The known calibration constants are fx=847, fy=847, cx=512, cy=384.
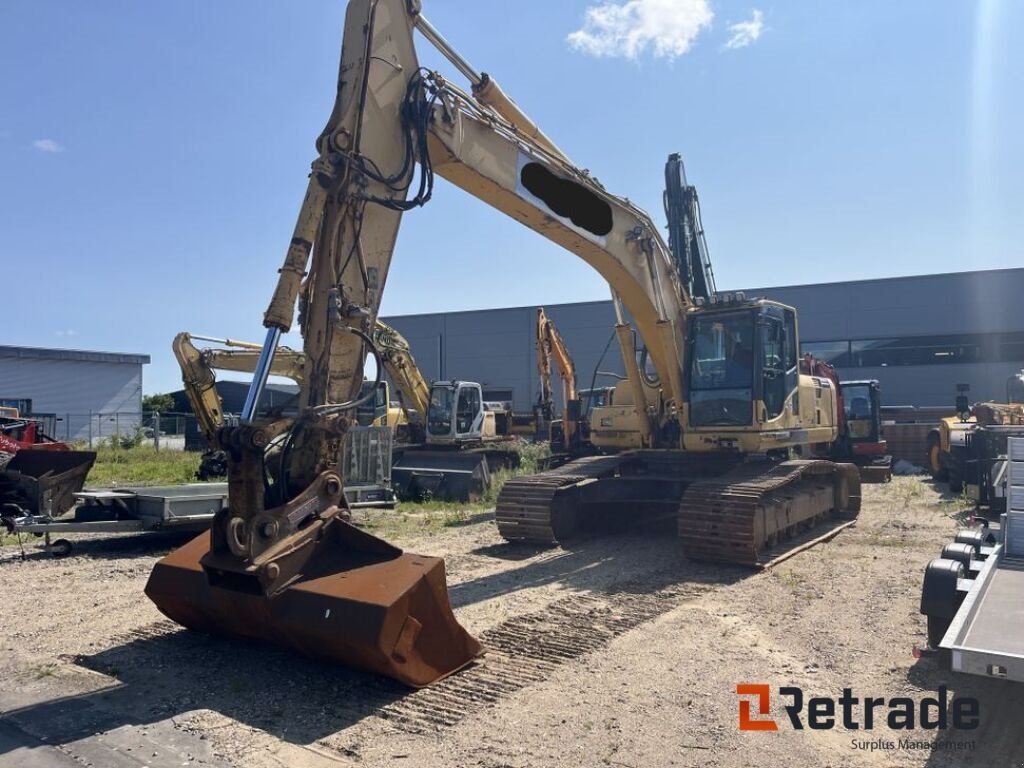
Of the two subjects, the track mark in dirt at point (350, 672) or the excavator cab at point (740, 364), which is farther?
the excavator cab at point (740, 364)

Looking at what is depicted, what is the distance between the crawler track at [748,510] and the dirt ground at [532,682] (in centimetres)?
31

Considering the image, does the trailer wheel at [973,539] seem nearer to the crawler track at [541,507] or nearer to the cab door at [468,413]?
the crawler track at [541,507]

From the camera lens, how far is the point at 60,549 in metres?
9.68

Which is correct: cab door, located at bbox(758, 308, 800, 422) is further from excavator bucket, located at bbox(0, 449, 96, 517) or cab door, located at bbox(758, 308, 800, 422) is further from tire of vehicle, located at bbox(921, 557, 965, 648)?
excavator bucket, located at bbox(0, 449, 96, 517)

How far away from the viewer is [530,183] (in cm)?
815

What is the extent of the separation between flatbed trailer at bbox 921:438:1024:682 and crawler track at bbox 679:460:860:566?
7.77 ft

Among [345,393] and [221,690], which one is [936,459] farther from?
[221,690]

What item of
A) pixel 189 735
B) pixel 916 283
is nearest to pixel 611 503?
pixel 189 735

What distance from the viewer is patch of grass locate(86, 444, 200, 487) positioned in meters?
19.2

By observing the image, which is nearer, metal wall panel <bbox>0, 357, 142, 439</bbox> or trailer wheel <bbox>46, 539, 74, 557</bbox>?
trailer wheel <bbox>46, 539, 74, 557</bbox>

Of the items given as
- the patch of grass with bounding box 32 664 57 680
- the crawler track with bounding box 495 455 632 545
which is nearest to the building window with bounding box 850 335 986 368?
the crawler track with bounding box 495 455 632 545

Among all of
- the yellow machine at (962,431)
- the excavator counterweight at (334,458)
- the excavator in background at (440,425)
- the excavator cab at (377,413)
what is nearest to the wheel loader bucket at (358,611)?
the excavator counterweight at (334,458)

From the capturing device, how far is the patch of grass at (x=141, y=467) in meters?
19.2

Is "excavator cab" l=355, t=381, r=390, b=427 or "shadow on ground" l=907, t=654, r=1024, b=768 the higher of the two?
"excavator cab" l=355, t=381, r=390, b=427
